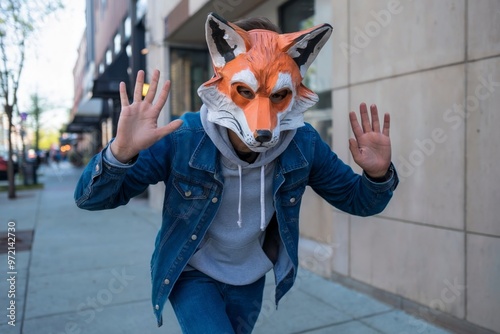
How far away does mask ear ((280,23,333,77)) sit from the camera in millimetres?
1889

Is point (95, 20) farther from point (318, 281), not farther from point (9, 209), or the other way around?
point (318, 281)

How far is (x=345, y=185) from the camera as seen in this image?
224 cm

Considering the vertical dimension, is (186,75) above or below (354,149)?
above

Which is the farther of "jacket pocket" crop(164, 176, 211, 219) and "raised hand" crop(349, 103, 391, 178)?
"raised hand" crop(349, 103, 391, 178)

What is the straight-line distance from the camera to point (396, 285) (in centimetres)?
428

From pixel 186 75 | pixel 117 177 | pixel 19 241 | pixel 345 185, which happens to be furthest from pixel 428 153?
pixel 186 75

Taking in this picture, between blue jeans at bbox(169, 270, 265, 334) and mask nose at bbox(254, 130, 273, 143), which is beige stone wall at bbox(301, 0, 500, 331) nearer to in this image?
→ blue jeans at bbox(169, 270, 265, 334)

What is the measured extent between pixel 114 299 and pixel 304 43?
3662mm

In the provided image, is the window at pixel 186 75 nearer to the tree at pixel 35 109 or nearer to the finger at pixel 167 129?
the finger at pixel 167 129

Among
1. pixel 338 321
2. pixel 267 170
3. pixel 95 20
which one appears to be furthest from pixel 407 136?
pixel 95 20

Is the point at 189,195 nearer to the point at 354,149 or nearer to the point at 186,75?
the point at 354,149

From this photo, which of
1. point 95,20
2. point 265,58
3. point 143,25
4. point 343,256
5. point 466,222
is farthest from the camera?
point 95,20

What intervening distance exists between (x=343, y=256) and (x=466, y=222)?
163cm

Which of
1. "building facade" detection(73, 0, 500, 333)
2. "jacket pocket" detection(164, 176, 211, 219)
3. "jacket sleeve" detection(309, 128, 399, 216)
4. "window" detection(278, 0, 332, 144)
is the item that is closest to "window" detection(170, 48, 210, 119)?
"window" detection(278, 0, 332, 144)
